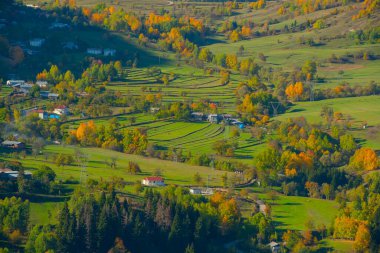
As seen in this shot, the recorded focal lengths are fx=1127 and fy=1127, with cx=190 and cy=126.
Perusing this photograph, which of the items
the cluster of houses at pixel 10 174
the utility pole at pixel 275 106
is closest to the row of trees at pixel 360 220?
the cluster of houses at pixel 10 174

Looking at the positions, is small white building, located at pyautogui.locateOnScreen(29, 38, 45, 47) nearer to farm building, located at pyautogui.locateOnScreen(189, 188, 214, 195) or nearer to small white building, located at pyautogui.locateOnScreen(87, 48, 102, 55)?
small white building, located at pyautogui.locateOnScreen(87, 48, 102, 55)

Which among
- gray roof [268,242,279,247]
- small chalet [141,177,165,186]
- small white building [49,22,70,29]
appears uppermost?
small white building [49,22,70,29]

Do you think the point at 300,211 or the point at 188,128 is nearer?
the point at 300,211

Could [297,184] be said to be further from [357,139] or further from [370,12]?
[370,12]

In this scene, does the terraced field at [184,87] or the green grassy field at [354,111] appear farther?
the terraced field at [184,87]

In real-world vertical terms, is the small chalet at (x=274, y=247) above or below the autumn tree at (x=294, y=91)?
above

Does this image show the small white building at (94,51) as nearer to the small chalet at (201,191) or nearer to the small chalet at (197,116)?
the small chalet at (197,116)

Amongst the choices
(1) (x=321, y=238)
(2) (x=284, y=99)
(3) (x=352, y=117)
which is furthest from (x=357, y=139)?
(1) (x=321, y=238)

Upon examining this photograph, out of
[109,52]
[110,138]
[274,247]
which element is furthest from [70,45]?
[274,247]

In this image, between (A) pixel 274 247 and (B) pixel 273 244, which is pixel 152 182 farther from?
(A) pixel 274 247

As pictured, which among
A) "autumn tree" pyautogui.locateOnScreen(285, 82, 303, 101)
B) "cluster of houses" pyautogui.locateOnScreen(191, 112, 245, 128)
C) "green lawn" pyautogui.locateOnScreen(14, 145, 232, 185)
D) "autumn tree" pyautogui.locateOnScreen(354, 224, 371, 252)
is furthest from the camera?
"autumn tree" pyautogui.locateOnScreen(285, 82, 303, 101)

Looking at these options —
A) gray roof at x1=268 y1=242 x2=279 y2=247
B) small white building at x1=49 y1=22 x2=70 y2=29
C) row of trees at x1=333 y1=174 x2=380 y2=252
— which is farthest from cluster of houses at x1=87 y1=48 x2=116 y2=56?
gray roof at x1=268 y1=242 x2=279 y2=247
